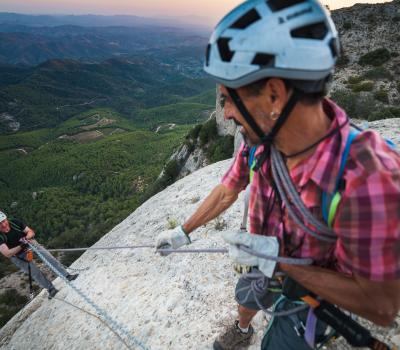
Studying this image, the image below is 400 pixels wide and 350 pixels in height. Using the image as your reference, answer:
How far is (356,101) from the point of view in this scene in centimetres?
2412

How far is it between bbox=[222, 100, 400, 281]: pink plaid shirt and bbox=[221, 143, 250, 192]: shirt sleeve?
3.10 feet

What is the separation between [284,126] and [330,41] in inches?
25.6

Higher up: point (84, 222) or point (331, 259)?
point (331, 259)

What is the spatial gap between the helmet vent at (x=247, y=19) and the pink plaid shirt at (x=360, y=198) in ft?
2.81

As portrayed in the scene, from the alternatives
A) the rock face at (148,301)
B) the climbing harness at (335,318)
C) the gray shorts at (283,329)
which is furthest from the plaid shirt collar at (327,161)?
the rock face at (148,301)

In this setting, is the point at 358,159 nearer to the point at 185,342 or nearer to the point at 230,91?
the point at 230,91

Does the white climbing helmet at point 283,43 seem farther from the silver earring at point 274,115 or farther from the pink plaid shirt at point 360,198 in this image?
the pink plaid shirt at point 360,198

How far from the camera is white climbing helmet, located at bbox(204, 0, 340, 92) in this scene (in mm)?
2055

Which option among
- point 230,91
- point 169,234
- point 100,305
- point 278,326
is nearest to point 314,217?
point 230,91

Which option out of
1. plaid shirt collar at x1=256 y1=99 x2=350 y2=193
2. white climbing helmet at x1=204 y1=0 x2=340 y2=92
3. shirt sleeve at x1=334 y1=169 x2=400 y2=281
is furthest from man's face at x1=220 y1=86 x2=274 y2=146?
shirt sleeve at x1=334 y1=169 x2=400 y2=281

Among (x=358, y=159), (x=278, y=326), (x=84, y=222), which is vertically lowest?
(x=84, y=222)

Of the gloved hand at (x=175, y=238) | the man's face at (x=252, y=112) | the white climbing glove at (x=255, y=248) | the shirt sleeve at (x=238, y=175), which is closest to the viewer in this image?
the man's face at (x=252, y=112)

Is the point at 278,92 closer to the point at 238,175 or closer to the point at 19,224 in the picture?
the point at 238,175

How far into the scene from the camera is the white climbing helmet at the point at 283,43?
205 cm
